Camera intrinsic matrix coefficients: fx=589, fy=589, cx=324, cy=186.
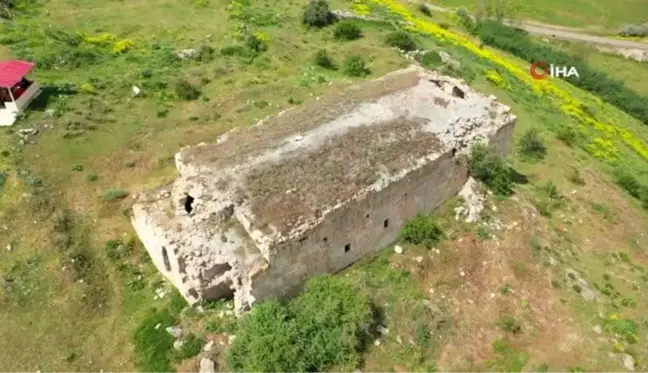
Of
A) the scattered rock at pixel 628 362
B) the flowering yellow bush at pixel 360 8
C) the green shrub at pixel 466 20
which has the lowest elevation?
the green shrub at pixel 466 20

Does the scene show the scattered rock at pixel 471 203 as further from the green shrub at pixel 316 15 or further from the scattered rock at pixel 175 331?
the green shrub at pixel 316 15

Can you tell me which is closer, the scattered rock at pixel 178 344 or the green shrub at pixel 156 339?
the green shrub at pixel 156 339

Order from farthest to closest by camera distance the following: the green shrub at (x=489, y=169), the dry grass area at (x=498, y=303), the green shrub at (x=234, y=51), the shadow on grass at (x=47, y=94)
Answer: the green shrub at (x=234, y=51) → the shadow on grass at (x=47, y=94) → the green shrub at (x=489, y=169) → the dry grass area at (x=498, y=303)

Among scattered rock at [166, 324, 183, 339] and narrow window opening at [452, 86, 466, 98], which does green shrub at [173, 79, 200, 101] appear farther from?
scattered rock at [166, 324, 183, 339]

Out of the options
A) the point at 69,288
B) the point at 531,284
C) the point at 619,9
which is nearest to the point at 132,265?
the point at 69,288

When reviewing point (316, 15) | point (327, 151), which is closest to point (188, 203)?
point (327, 151)

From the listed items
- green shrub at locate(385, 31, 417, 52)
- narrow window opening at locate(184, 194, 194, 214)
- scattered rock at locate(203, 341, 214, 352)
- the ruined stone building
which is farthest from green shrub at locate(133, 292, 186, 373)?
green shrub at locate(385, 31, 417, 52)

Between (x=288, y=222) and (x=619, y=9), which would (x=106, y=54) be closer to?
(x=288, y=222)

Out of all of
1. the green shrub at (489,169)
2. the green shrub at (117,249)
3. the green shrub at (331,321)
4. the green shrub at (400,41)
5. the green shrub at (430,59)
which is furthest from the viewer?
the green shrub at (400,41)

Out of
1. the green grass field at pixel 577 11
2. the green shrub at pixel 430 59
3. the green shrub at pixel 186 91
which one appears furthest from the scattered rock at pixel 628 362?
the green grass field at pixel 577 11
